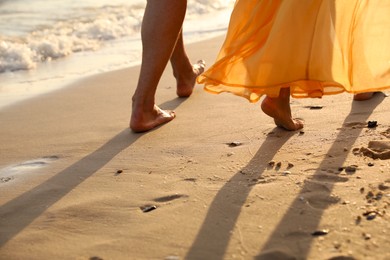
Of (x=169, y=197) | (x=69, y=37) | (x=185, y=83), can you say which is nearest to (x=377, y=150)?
(x=169, y=197)

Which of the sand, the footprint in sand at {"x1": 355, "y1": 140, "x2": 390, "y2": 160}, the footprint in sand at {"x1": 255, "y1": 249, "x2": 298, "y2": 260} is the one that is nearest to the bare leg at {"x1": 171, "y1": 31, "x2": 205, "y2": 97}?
the sand

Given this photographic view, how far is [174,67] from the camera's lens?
352 cm

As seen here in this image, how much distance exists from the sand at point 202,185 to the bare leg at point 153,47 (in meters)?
0.11

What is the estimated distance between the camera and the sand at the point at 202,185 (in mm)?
1771

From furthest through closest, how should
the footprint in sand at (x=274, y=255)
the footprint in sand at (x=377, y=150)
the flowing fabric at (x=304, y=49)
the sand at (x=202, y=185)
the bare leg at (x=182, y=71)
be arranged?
the bare leg at (x=182, y=71) → the flowing fabric at (x=304, y=49) → the footprint in sand at (x=377, y=150) → the sand at (x=202, y=185) → the footprint in sand at (x=274, y=255)

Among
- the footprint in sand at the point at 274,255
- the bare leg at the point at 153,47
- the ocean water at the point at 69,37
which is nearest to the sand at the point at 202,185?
the footprint in sand at the point at 274,255

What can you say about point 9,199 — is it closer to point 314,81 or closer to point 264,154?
point 264,154

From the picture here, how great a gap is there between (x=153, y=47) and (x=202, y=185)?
0.94 m

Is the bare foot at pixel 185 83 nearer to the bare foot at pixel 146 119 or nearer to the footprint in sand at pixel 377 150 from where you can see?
the bare foot at pixel 146 119

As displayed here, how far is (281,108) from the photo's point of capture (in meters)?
2.62

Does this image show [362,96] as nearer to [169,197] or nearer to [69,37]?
[169,197]

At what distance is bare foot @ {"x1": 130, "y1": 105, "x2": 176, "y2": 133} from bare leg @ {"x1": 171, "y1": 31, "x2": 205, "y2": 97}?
0.49 m

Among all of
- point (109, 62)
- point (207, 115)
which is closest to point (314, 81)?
point (207, 115)

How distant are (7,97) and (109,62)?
3.70ft
